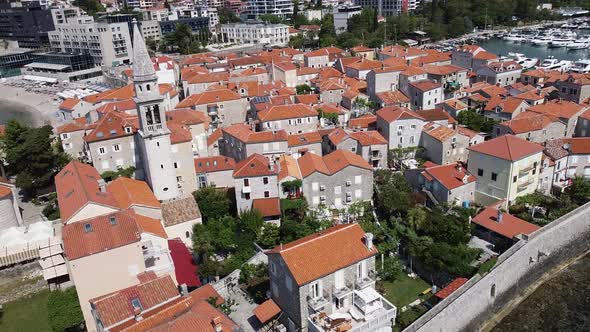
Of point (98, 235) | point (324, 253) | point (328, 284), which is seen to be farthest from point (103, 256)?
point (328, 284)

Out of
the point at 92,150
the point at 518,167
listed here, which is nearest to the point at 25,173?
the point at 92,150

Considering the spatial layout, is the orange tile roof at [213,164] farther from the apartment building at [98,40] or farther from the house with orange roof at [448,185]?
the apartment building at [98,40]

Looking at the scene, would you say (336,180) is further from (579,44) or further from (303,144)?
(579,44)

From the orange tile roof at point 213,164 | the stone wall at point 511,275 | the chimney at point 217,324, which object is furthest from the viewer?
the orange tile roof at point 213,164

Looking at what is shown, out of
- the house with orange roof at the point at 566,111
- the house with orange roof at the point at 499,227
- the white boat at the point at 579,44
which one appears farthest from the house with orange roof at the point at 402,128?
the white boat at the point at 579,44

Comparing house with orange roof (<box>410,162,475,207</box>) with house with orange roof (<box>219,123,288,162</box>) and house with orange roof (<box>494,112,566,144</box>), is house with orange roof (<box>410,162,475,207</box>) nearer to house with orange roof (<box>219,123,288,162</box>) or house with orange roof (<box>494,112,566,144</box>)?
house with orange roof (<box>494,112,566,144</box>)

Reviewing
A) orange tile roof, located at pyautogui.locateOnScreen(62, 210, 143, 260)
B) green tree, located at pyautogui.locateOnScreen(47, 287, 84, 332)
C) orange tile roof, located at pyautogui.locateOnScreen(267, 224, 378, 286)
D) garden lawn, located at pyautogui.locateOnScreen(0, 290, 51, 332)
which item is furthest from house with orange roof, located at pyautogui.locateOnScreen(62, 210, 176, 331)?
orange tile roof, located at pyautogui.locateOnScreen(267, 224, 378, 286)
